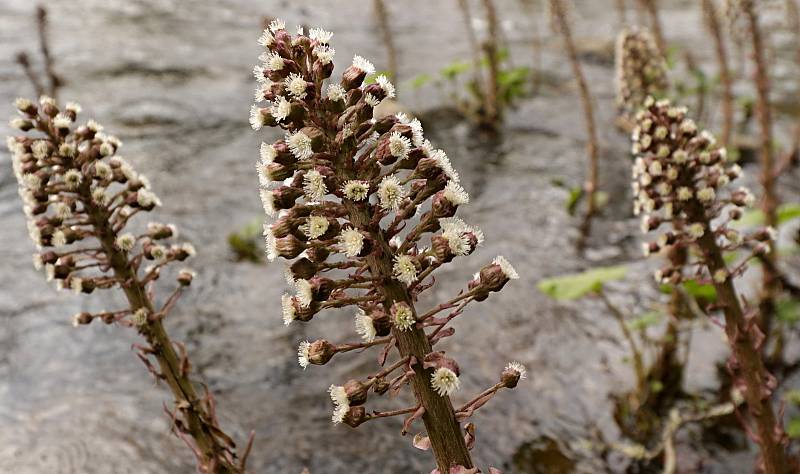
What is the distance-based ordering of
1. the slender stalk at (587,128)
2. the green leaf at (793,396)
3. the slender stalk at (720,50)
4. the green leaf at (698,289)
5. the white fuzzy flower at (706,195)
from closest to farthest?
the white fuzzy flower at (706,195) < the green leaf at (698,289) < the green leaf at (793,396) < the slender stalk at (720,50) < the slender stalk at (587,128)

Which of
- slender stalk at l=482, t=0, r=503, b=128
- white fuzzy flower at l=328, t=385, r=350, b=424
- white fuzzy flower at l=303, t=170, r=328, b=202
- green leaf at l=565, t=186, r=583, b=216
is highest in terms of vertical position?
slender stalk at l=482, t=0, r=503, b=128

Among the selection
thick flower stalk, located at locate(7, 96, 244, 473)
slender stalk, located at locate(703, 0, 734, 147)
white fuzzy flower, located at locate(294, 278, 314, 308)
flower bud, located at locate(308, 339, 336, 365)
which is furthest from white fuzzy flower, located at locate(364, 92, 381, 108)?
slender stalk, located at locate(703, 0, 734, 147)

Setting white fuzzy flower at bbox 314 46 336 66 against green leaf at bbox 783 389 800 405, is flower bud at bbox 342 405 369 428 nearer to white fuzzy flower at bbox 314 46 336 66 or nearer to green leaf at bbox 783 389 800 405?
white fuzzy flower at bbox 314 46 336 66

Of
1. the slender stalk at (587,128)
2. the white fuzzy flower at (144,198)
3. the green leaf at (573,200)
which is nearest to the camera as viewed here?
the white fuzzy flower at (144,198)

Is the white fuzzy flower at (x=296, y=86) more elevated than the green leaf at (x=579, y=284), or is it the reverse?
the green leaf at (x=579, y=284)

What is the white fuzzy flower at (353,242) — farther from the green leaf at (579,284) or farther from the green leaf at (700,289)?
the green leaf at (700,289)

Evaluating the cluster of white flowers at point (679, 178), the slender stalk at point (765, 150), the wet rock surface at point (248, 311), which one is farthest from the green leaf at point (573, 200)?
the cluster of white flowers at point (679, 178)

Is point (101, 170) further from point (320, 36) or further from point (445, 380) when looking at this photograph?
point (445, 380)
